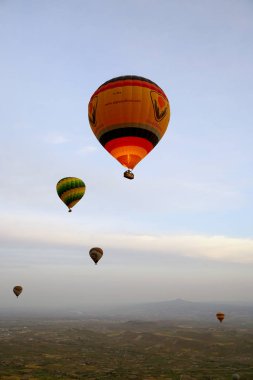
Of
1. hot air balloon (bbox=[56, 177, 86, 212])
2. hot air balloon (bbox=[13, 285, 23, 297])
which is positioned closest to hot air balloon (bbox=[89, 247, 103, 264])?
hot air balloon (bbox=[56, 177, 86, 212])

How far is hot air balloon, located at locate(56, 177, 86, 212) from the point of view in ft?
123

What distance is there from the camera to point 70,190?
3766 cm

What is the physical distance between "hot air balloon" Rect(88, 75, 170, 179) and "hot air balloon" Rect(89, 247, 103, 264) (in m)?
26.1

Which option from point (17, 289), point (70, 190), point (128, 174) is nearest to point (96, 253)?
point (70, 190)

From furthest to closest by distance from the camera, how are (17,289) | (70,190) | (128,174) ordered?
(17,289)
(70,190)
(128,174)

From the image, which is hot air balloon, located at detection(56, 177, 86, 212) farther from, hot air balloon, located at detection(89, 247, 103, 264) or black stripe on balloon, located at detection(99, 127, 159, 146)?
black stripe on balloon, located at detection(99, 127, 159, 146)

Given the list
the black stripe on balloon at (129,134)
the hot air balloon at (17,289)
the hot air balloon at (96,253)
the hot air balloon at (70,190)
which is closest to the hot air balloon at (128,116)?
the black stripe on balloon at (129,134)

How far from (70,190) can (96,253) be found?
13.5 meters

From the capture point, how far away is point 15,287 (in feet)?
263

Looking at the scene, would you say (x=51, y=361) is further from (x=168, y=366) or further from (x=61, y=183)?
(x=61, y=183)

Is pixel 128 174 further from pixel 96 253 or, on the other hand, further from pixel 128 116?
pixel 96 253

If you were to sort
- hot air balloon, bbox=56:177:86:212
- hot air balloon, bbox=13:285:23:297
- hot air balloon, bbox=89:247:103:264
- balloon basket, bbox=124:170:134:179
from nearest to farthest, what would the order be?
balloon basket, bbox=124:170:134:179 < hot air balloon, bbox=56:177:86:212 < hot air balloon, bbox=89:247:103:264 < hot air balloon, bbox=13:285:23:297

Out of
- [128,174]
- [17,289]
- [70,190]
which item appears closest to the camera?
[128,174]

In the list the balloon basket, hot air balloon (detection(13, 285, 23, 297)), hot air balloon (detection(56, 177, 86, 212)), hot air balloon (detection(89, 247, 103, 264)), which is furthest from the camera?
hot air balloon (detection(13, 285, 23, 297))
